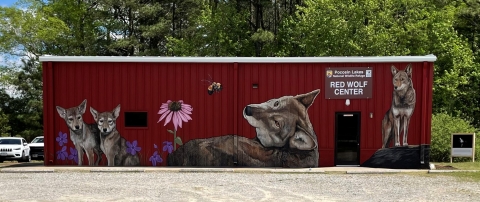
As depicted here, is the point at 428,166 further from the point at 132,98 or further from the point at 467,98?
the point at 467,98

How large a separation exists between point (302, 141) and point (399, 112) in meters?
3.48

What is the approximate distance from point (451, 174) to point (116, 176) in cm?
1039

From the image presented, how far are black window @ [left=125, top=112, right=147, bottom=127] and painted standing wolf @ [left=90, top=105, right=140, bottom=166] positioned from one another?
382 millimetres

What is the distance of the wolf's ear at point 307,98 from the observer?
702 inches

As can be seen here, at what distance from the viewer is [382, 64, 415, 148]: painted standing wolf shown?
1772 centimetres

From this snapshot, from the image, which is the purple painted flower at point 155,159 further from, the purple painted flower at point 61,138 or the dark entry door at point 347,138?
the dark entry door at point 347,138

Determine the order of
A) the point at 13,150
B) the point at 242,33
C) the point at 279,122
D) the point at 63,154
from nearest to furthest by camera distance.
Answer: the point at 279,122 < the point at 63,154 < the point at 13,150 < the point at 242,33

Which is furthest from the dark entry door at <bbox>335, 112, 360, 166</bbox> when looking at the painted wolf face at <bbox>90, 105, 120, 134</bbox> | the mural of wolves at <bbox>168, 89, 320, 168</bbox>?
the painted wolf face at <bbox>90, 105, 120, 134</bbox>

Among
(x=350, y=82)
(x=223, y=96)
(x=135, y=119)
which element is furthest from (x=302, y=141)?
(x=135, y=119)

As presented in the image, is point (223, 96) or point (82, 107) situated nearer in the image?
point (223, 96)

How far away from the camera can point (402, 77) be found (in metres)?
17.7

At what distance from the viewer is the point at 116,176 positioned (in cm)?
1561

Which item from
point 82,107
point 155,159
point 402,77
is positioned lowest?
point 155,159

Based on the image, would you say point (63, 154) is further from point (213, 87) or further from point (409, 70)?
point (409, 70)
